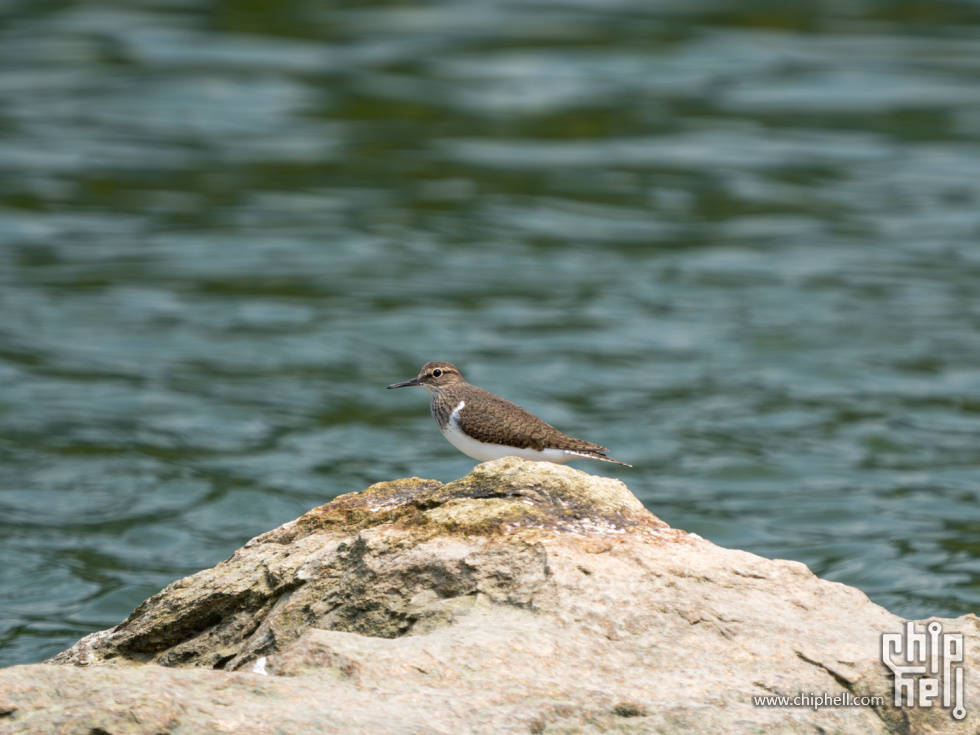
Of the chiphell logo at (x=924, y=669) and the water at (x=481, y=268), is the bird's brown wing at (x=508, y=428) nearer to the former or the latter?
the chiphell logo at (x=924, y=669)

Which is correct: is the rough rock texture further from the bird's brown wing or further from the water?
the water

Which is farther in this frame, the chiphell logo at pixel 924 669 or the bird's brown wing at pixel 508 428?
the bird's brown wing at pixel 508 428

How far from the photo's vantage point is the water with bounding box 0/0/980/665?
11578 mm

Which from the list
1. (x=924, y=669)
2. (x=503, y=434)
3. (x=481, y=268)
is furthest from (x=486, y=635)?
(x=481, y=268)

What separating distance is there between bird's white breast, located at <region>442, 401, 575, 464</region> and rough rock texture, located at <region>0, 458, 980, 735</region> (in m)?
1.00

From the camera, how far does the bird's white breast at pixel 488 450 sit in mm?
6746

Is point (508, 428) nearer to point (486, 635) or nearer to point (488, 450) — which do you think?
point (488, 450)

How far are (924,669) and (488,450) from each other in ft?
9.13

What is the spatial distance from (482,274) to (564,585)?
1243 cm

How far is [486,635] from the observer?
443 centimetres

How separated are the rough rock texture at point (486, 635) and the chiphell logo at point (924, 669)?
0.14ft

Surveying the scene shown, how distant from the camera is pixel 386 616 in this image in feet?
15.8

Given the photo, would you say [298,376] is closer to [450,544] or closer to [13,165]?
[13,165]

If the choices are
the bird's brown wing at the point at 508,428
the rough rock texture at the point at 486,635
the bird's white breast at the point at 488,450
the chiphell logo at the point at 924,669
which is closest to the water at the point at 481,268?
the bird's white breast at the point at 488,450
